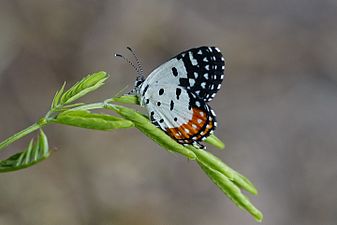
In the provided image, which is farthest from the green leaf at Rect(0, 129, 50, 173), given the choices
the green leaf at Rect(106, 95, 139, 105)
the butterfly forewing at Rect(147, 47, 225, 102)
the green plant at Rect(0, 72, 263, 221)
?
the butterfly forewing at Rect(147, 47, 225, 102)

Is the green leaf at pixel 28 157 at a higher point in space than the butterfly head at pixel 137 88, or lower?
lower

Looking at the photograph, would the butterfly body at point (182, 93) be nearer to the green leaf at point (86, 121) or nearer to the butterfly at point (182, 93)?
the butterfly at point (182, 93)

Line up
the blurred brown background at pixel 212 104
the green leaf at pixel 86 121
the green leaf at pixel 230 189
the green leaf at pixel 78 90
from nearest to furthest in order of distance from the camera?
the green leaf at pixel 86 121 < the green leaf at pixel 78 90 < the green leaf at pixel 230 189 < the blurred brown background at pixel 212 104

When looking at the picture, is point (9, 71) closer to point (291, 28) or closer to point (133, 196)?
point (133, 196)

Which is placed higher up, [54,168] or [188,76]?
[54,168]

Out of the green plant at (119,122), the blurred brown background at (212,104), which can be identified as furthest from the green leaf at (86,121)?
the blurred brown background at (212,104)

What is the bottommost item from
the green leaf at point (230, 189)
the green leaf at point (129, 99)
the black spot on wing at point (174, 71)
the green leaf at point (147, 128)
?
the green leaf at point (230, 189)

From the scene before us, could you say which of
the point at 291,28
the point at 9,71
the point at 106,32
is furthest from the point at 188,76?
the point at 291,28
